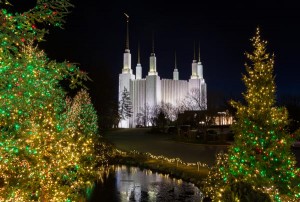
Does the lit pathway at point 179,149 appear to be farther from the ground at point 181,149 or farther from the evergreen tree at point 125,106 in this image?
the evergreen tree at point 125,106

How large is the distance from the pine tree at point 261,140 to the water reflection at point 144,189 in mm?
3900

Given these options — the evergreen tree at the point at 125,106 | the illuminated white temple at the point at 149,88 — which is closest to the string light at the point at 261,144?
the evergreen tree at the point at 125,106

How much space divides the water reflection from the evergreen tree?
54228 millimetres

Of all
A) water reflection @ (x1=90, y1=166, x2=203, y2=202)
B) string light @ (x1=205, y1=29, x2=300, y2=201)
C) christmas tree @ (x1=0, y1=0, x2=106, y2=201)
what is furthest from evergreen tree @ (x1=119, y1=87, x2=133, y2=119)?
christmas tree @ (x1=0, y1=0, x2=106, y2=201)

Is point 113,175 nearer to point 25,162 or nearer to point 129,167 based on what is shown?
point 129,167

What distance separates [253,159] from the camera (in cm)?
867

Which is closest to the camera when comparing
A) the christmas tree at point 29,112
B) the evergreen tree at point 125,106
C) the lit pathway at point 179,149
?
the christmas tree at point 29,112

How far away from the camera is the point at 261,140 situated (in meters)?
8.80

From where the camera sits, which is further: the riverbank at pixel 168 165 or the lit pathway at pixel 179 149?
the lit pathway at pixel 179 149

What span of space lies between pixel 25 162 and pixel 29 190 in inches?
31.4

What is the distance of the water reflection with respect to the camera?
40.3 feet

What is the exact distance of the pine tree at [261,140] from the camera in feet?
28.0

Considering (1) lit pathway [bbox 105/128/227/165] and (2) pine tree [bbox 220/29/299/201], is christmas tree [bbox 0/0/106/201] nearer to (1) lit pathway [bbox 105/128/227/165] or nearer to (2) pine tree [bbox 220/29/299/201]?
(2) pine tree [bbox 220/29/299/201]

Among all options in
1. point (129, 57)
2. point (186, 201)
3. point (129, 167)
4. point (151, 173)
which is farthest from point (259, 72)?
point (129, 57)
